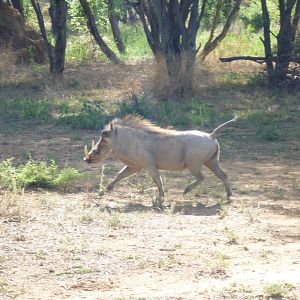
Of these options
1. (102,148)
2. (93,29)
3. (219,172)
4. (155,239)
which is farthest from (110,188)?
(93,29)

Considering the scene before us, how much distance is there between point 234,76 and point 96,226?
10.7 metres

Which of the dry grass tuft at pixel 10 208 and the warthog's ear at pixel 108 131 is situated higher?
the warthog's ear at pixel 108 131

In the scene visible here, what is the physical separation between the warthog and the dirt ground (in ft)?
0.93

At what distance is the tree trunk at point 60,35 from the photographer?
18078mm

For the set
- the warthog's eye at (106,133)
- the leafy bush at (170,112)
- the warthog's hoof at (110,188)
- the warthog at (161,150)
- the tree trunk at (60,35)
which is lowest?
the warthog's hoof at (110,188)

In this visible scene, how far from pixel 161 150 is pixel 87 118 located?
450 centimetres

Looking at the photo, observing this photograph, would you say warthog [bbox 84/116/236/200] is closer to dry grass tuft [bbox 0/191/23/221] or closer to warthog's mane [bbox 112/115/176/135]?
warthog's mane [bbox 112/115/176/135]

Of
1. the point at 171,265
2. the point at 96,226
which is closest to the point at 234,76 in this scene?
the point at 96,226

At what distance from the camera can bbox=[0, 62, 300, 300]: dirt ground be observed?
579 centimetres

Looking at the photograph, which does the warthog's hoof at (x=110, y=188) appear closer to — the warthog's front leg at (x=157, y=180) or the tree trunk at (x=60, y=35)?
the warthog's front leg at (x=157, y=180)

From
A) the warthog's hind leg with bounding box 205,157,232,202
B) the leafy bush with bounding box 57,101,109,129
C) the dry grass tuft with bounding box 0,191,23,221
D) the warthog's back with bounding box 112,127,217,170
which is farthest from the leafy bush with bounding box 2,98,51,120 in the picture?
the dry grass tuft with bounding box 0,191,23,221

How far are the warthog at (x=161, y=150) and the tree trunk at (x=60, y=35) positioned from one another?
9.36m

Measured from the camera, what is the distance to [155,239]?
711 centimetres

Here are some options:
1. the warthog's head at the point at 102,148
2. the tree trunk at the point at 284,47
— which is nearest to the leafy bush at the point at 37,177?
the warthog's head at the point at 102,148
